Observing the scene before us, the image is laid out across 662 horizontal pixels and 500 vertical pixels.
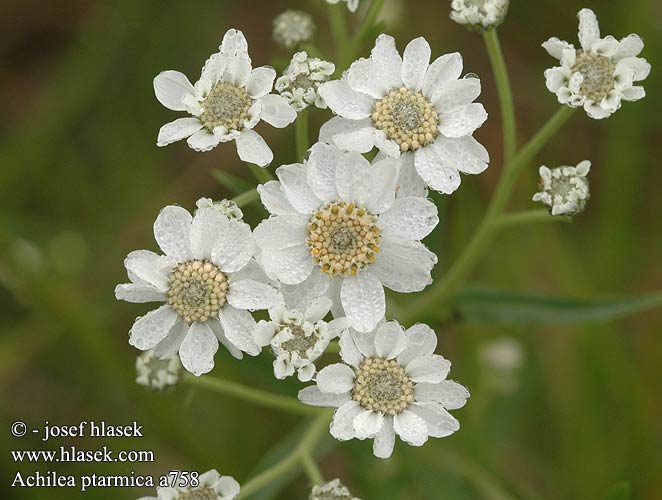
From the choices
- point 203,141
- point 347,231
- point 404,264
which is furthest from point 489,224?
point 203,141

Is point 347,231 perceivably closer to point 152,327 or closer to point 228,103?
point 228,103

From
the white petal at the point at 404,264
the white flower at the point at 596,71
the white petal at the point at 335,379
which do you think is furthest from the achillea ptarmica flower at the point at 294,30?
the white petal at the point at 335,379

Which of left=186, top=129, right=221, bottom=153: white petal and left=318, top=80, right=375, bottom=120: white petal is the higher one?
left=318, top=80, right=375, bottom=120: white petal

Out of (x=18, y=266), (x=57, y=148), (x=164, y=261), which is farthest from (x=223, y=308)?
(x=57, y=148)

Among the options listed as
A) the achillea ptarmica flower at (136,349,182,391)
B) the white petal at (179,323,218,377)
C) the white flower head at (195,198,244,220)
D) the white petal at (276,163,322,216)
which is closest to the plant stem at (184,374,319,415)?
the achillea ptarmica flower at (136,349,182,391)

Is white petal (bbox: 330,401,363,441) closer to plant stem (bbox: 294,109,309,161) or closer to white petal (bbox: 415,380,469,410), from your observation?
white petal (bbox: 415,380,469,410)

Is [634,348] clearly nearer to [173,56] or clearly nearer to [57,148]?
[173,56]
